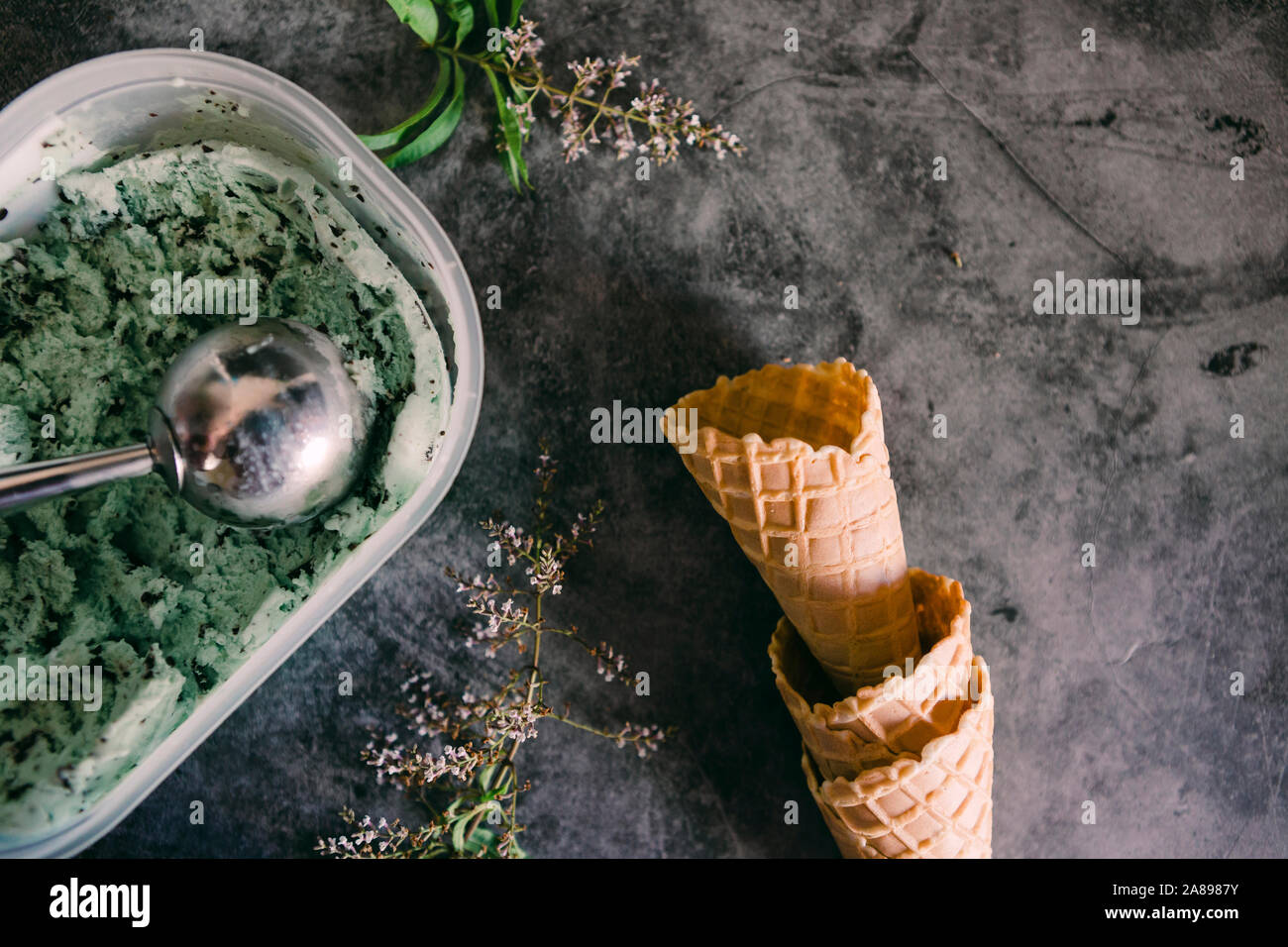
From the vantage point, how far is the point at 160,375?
110 cm

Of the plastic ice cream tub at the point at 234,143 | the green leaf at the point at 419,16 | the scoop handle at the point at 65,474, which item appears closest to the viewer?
the scoop handle at the point at 65,474

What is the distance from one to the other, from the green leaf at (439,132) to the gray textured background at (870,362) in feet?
0.09

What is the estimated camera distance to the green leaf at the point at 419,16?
3.96 ft

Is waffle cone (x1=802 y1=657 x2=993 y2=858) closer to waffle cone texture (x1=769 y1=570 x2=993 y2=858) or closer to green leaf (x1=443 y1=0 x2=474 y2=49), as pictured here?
waffle cone texture (x1=769 y1=570 x2=993 y2=858)

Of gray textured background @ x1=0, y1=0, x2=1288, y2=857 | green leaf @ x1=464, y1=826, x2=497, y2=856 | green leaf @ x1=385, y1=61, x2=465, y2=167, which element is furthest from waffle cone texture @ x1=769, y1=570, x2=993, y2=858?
green leaf @ x1=385, y1=61, x2=465, y2=167

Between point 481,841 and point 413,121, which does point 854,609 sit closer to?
point 481,841

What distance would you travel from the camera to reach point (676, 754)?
4.38 ft

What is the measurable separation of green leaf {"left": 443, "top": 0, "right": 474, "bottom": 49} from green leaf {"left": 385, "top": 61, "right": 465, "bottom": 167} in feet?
0.16

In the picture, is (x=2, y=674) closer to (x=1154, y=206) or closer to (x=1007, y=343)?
(x=1007, y=343)

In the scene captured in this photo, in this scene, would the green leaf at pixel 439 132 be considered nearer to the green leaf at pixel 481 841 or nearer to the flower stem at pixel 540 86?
the flower stem at pixel 540 86

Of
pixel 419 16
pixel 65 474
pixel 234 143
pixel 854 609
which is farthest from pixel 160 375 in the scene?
pixel 854 609

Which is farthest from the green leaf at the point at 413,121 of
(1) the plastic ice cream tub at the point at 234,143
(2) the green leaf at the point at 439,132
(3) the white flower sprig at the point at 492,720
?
(3) the white flower sprig at the point at 492,720

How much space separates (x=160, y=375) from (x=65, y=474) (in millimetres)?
228
